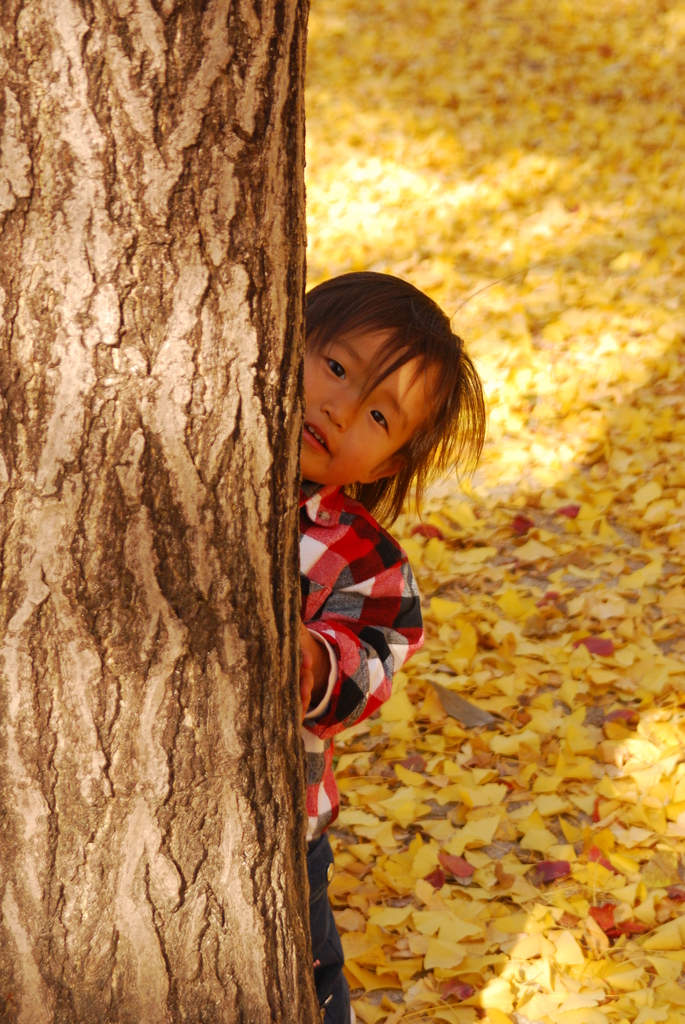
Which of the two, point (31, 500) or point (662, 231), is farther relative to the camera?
point (662, 231)

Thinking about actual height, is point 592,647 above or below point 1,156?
below

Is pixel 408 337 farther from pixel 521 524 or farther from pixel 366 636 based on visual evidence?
pixel 521 524

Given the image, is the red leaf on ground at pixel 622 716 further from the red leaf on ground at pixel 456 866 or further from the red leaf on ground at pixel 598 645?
the red leaf on ground at pixel 456 866

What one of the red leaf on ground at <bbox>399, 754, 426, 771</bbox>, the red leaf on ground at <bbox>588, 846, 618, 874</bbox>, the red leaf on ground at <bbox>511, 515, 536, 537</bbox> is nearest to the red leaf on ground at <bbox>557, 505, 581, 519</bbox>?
the red leaf on ground at <bbox>511, 515, 536, 537</bbox>

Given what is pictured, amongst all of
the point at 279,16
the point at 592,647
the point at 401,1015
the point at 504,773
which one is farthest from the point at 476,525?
the point at 279,16

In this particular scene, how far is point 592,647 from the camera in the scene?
2.86 meters

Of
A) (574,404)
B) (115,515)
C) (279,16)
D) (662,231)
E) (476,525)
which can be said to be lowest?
(115,515)

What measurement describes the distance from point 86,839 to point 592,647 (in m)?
2.05

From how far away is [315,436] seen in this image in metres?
1.51

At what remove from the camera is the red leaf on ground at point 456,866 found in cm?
221

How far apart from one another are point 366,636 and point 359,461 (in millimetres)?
275

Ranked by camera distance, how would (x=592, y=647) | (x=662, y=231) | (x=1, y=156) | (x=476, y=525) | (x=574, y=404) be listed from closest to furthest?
(x=1, y=156), (x=592, y=647), (x=476, y=525), (x=574, y=404), (x=662, y=231)

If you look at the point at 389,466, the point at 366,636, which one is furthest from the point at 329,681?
the point at 389,466

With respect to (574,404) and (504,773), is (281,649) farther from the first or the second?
(574,404)
